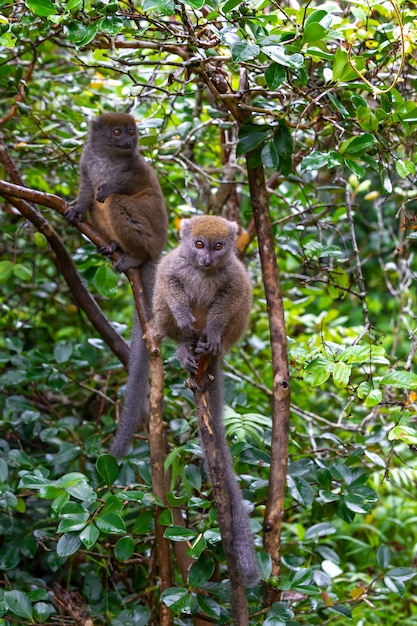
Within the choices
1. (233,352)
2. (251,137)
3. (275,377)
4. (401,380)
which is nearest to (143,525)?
(275,377)

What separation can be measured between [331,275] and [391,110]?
1.08 metres

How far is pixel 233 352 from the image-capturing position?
5.60 m

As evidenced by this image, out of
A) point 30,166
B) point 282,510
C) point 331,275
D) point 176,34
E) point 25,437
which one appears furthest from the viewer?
point 30,166

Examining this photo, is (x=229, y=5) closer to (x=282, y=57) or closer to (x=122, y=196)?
(x=282, y=57)

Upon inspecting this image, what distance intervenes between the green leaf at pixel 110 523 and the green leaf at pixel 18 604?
2.38ft

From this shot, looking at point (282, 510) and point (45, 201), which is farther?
point (45, 201)

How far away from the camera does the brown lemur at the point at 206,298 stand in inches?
131

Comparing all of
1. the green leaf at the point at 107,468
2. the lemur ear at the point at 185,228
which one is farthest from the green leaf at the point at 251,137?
the green leaf at the point at 107,468

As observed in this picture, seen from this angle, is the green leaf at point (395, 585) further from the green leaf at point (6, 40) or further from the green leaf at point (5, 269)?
the green leaf at point (6, 40)

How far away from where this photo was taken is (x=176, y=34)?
3.01 metres

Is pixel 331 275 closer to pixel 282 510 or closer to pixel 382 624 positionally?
pixel 282 510

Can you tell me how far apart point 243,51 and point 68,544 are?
6.38 ft

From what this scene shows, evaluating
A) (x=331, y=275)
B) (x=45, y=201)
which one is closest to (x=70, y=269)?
(x=45, y=201)

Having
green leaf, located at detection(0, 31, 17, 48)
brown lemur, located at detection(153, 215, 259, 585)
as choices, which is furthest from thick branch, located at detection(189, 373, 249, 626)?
green leaf, located at detection(0, 31, 17, 48)
